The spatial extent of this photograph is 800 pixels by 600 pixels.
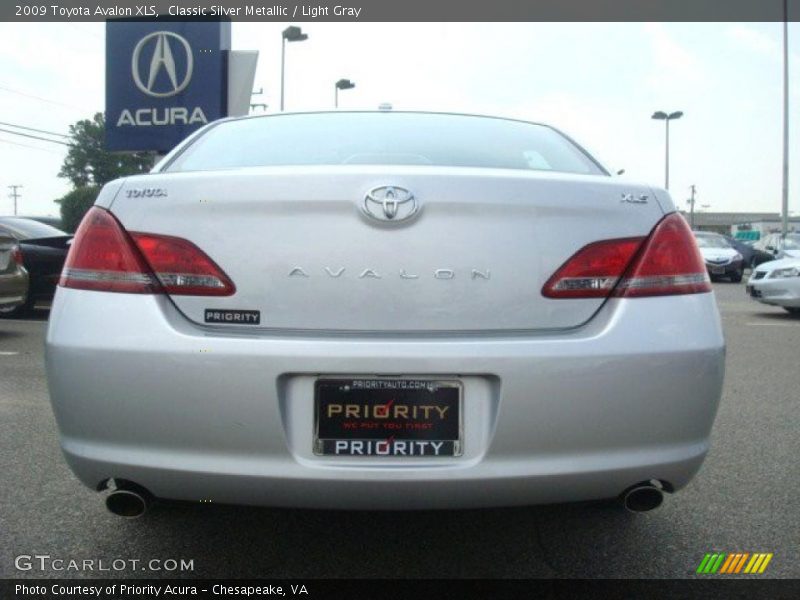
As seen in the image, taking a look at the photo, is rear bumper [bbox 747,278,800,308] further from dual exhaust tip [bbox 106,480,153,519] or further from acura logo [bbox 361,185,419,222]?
dual exhaust tip [bbox 106,480,153,519]

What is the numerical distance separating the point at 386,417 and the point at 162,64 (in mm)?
11120

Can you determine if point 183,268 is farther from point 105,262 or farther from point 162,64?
point 162,64

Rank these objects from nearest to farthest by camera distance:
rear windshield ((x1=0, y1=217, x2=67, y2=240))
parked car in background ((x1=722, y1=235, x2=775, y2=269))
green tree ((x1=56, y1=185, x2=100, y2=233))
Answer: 1. rear windshield ((x1=0, y1=217, x2=67, y2=240))
2. parked car in background ((x1=722, y1=235, x2=775, y2=269))
3. green tree ((x1=56, y1=185, x2=100, y2=233))

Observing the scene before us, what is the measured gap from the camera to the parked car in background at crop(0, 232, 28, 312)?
7.98 m

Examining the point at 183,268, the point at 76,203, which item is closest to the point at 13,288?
the point at 183,268

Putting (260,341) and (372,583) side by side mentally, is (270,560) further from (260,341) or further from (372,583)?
(260,341)

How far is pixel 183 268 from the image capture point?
201 cm

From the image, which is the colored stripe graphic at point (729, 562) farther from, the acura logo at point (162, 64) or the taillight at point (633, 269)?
the acura logo at point (162, 64)

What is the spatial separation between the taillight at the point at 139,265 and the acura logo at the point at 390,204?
0.40 m

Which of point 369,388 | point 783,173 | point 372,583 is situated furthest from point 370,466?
point 783,173

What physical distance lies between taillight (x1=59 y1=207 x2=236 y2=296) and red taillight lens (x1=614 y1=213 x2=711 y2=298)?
1035mm

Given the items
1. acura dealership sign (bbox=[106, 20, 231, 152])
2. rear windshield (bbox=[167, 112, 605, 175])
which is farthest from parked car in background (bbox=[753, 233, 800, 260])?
rear windshield (bbox=[167, 112, 605, 175])

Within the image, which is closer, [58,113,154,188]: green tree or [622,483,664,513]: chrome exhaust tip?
[622,483,664,513]: chrome exhaust tip

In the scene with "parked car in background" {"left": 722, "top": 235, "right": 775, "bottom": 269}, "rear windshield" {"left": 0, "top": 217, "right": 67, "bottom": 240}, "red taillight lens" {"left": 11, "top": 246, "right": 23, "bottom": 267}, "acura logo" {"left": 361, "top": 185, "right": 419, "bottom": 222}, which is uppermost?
"parked car in background" {"left": 722, "top": 235, "right": 775, "bottom": 269}
